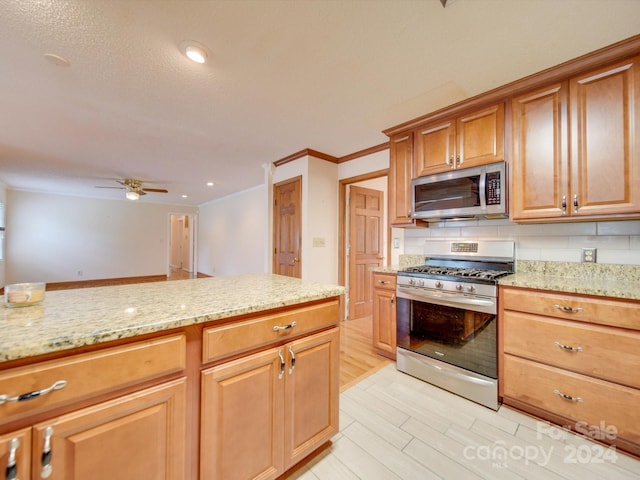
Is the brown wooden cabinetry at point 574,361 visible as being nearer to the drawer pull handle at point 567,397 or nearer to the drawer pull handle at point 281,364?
the drawer pull handle at point 567,397

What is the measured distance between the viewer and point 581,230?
6.35 feet

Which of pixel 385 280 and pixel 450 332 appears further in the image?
pixel 385 280

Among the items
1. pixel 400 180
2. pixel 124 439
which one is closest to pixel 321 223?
pixel 400 180

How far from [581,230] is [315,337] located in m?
→ 2.18

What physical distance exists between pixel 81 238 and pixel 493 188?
8.76 metres

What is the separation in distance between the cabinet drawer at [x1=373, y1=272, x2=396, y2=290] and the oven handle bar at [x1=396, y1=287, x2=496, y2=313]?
109 millimetres

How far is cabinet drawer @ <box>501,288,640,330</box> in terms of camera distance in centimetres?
139

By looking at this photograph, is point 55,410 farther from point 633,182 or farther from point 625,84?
point 625,84

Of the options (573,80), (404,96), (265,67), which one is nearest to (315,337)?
(265,67)

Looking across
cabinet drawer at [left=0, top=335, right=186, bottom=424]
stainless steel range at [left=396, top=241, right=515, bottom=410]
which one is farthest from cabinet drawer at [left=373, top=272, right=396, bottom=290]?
cabinet drawer at [left=0, top=335, right=186, bottom=424]

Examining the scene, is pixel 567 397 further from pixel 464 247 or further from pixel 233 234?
pixel 233 234

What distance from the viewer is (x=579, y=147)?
1.70 meters

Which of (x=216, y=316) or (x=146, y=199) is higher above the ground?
(x=146, y=199)

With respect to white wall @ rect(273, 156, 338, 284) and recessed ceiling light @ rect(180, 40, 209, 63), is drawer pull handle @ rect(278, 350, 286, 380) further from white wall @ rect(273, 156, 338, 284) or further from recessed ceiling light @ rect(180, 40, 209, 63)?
white wall @ rect(273, 156, 338, 284)
